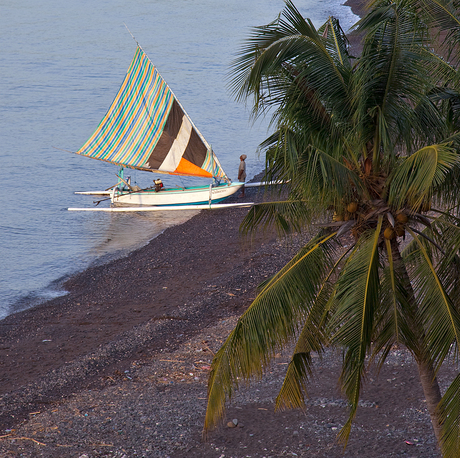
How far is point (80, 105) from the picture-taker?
4431 cm

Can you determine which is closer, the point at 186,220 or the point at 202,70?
the point at 186,220

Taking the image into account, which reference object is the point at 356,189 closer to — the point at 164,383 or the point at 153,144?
the point at 164,383

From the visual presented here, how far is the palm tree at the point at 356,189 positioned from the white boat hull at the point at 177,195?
17032 mm

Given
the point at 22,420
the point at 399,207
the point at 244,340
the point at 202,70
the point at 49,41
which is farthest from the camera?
the point at 49,41

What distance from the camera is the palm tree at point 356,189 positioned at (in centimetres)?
721

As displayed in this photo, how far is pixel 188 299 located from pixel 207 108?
2915 cm

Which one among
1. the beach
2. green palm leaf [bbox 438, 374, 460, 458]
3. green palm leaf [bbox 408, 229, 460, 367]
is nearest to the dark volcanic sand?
the beach

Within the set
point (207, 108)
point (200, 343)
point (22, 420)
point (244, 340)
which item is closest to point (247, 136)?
point (207, 108)

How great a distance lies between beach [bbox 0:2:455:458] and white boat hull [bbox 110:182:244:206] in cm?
511

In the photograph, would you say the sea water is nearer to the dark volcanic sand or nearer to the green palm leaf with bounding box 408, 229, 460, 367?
the dark volcanic sand

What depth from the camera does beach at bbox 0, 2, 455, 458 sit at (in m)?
10.3

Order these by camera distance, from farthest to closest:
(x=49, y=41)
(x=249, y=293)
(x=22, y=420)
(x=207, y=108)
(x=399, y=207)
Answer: (x=49, y=41)
(x=207, y=108)
(x=249, y=293)
(x=22, y=420)
(x=399, y=207)

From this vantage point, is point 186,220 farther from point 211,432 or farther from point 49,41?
point 49,41

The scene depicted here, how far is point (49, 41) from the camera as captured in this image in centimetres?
6088
